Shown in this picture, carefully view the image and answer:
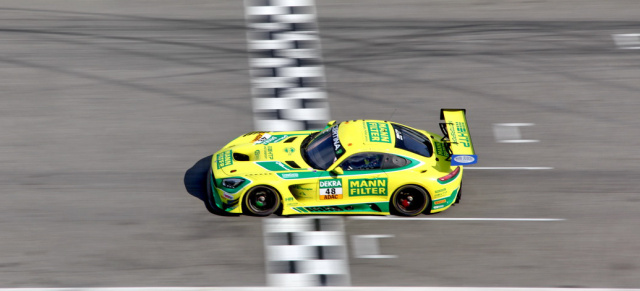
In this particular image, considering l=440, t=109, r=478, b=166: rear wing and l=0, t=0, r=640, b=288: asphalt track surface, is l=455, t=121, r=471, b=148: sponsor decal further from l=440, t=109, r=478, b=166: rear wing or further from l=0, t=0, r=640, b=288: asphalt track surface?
l=0, t=0, r=640, b=288: asphalt track surface

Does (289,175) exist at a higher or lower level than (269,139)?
lower

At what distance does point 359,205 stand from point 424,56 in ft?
18.3

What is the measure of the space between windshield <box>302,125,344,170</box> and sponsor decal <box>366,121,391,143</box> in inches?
17.0

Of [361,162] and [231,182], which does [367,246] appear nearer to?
[361,162]

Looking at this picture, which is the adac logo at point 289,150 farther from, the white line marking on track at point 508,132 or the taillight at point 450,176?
the white line marking on track at point 508,132

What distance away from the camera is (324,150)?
31.1 ft

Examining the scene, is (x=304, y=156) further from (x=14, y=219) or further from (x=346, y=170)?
(x=14, y=219)

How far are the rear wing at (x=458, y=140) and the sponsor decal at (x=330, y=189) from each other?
1.52 m

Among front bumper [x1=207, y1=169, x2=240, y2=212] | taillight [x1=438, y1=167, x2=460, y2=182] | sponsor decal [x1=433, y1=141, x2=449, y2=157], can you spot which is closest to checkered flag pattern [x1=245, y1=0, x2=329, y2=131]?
front bumper [x1=207, y1=169, x2=240, y2=212]

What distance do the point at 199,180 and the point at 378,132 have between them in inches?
106

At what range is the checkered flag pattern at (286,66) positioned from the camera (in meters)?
12.3

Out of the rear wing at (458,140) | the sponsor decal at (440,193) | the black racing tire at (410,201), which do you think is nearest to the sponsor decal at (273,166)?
the black racing tire at (410,201)

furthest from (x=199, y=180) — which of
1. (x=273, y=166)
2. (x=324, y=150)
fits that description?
(x=324, y=150)

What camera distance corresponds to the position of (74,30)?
14.9 meters
